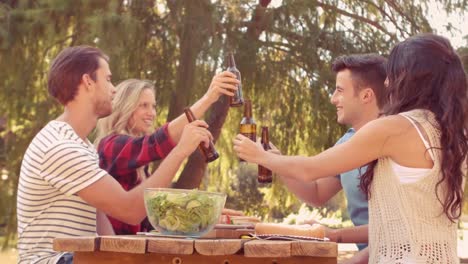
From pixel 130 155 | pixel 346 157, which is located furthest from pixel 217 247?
pixel 130 155

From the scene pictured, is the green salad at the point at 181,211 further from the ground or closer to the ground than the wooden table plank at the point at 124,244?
further from the ground

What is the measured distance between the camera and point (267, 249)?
7.55 feet

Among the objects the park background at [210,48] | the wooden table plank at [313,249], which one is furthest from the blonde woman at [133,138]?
the park background at [210,48]

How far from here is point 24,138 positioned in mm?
6945

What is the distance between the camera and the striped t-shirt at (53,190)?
282 cm

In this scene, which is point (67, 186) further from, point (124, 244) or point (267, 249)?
point (267, 249)

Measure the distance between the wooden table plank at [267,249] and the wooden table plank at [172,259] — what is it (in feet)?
0.23

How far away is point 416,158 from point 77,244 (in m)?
0.94

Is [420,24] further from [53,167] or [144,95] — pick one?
[53,167]

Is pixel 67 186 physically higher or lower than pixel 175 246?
higher

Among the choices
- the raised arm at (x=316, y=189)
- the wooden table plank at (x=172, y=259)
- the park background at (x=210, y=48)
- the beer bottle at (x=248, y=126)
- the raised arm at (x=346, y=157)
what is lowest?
the wooden table plank at (x=172, y=259)

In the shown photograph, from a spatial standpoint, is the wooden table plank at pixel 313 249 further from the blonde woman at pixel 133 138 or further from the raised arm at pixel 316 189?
the raised arm at pixel 316 189

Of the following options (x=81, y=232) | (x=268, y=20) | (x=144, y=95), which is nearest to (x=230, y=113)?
(x=268, y=20)

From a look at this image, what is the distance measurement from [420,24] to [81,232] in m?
4.92
